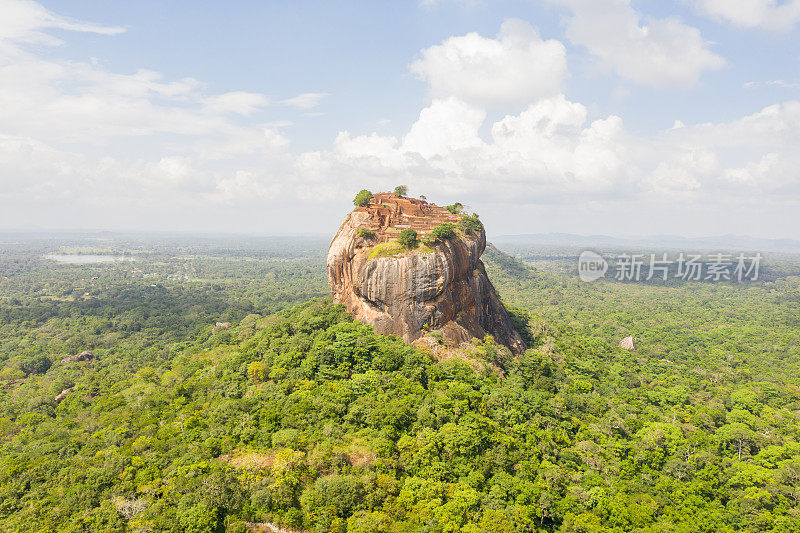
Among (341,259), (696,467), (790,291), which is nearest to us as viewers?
(696,467)

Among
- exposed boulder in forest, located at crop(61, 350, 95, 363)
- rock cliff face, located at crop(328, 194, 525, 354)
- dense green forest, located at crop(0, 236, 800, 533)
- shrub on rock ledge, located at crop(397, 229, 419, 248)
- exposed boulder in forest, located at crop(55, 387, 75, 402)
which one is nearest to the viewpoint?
dense green forest, located at crop(0, 236, 800, 533)

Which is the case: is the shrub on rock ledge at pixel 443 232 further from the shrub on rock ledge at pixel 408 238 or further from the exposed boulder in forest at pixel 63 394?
the exposed boulder in forest at pixel 63 394

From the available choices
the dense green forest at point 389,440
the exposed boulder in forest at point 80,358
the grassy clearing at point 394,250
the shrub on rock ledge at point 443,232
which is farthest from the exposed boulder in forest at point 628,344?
the exposed boulder in forest at point 80,358

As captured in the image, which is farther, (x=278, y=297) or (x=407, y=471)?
(x=278, y=297)

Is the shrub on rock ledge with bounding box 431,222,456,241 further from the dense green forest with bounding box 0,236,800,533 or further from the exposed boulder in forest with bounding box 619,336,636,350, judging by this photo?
the exposed boulder in forest with bounding box 619,336,636,350

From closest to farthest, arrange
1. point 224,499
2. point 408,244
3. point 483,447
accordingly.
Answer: point 224,499, point 483,447, point 408,244

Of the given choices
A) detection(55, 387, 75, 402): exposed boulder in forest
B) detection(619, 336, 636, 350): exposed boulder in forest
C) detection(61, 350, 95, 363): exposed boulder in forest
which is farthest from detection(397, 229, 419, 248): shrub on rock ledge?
detection(61, 350, 95, 363): exposed boulder in forest

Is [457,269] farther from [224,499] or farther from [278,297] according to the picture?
[278,297]

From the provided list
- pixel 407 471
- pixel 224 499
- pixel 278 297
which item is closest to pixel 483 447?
pixel 407 471
